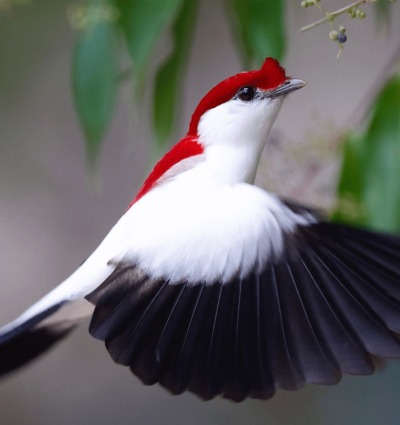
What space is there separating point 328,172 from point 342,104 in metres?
0.57

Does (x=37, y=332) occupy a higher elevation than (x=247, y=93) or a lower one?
lower

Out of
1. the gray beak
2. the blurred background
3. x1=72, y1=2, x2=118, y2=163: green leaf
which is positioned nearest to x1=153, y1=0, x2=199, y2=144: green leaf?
x1=72, y1=2, x2=118, y2=163: green leaf

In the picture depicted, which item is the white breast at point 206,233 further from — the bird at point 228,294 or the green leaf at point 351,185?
the green leaf at point 351,185

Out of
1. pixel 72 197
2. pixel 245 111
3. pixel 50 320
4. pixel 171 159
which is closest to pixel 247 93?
pixel 245 111

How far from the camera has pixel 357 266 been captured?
1.31 m

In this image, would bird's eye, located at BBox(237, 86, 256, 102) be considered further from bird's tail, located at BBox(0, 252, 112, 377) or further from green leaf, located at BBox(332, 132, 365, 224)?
bird's tail, located at BBox(0, 252, 112, 377)

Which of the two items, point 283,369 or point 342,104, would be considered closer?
point 283,369

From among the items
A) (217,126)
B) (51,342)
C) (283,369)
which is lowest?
(283,369)

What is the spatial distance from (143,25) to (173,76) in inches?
5.3

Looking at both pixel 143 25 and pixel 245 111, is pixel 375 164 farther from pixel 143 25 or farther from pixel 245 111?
pixel 143 25

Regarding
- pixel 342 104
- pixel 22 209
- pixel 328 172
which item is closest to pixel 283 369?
pixel 328 172

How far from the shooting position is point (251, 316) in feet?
4.34

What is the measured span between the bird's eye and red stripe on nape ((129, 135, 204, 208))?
0.09 m

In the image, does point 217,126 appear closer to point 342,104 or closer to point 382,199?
point 382,199
